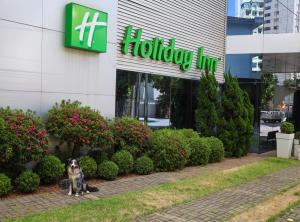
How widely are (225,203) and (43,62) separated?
5.17m

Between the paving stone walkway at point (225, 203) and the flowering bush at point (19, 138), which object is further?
the flowering bush at point (19, 138)

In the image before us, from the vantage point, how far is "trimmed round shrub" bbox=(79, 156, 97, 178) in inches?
365

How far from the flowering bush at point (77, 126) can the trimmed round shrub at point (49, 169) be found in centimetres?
64

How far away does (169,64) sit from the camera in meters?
14.4

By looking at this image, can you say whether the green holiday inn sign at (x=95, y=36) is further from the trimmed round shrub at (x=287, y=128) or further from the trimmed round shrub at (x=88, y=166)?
the trimmed round shrub at (x=287, y=128)

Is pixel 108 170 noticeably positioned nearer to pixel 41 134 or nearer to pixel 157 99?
pixel 41 134

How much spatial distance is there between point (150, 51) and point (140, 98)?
61.9 inches

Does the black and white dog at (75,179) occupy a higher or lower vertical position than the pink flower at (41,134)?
lower

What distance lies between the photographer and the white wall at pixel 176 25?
1252 cm

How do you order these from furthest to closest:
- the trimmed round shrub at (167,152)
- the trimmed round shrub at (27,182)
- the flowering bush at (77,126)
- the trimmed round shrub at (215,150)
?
the trimmed round shrub at (215,150)
the trimmed round shrub at (167,152)
the flowering bush at (77,126)
the trimmed round shrub at (27,182)

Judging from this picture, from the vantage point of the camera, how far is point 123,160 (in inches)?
392

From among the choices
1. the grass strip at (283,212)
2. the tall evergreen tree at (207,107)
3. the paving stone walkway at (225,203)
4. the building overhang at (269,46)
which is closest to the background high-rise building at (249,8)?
the building overhang at (269,46)

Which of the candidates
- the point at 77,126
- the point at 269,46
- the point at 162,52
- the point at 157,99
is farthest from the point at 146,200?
the point at 269,46

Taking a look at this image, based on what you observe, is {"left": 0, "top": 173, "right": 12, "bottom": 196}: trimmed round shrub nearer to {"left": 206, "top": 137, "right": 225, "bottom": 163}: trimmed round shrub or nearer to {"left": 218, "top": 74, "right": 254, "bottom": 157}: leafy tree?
{"left": 206, "top": 137, "right": 225, "bottom": 163}: trimmed round shrub
